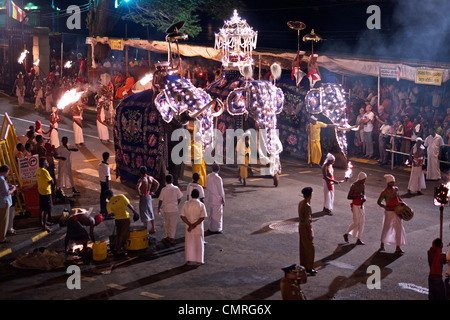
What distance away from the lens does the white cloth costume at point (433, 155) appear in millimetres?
18125

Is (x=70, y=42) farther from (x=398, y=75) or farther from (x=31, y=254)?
(x=31, y=254)

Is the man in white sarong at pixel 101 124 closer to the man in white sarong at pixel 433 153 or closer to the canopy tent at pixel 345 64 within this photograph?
the canopy tent at pixel 345 64

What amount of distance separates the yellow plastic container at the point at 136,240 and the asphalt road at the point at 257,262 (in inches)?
6.4

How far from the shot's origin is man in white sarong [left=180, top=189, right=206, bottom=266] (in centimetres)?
1116

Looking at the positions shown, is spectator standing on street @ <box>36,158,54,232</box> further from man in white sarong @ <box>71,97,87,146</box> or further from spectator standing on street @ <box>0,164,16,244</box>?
man in white sarong @ <box>71,97,87,146</box>

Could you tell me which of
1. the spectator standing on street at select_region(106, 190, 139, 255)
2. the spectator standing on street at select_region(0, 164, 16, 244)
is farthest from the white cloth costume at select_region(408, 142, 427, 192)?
the spectator standing on street at select_region(0, 164, 16, 244)

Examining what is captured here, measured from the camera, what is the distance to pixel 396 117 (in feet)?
68.4

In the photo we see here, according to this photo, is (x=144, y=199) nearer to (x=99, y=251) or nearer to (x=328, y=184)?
(x=99, y=251)

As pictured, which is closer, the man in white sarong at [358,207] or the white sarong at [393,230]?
the white sarong at [393,230]

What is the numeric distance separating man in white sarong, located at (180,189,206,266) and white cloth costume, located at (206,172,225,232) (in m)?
1.82

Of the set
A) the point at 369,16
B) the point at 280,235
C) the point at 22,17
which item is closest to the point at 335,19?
the point at 369,16

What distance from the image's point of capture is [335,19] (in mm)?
26453

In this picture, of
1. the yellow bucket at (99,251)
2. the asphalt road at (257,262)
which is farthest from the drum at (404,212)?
the yellow bucket at (99,251)

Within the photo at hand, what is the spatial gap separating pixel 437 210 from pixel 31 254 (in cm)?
966
